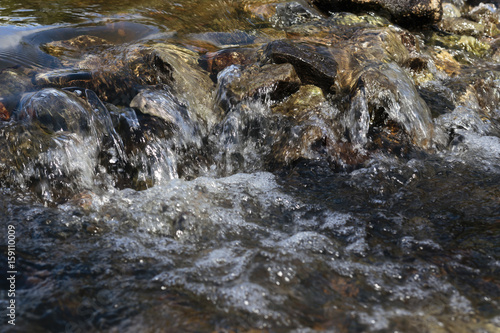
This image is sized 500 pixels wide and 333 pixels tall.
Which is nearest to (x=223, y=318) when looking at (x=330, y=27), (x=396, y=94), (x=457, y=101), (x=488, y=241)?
(x=488, y=241)

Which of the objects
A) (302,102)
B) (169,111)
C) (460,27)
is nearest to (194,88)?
(169,111)

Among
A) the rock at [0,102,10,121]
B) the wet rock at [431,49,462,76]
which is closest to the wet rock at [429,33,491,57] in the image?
the wet rock at [431,49,462,76]

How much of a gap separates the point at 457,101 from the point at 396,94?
1.32 meters

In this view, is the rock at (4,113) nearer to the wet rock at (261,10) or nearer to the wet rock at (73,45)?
the wet rock at (73,45)

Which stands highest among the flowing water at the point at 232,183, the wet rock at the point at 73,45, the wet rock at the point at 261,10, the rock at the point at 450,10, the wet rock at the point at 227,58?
the wet rock at the point at 261,10

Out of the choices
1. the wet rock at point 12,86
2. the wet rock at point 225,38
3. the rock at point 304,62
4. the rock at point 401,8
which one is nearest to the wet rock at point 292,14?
the rock at point 401,8

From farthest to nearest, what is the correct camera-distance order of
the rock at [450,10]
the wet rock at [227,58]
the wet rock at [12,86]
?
the rock at [450,10] < the wet rock at [227,58] < the wet rock at [12,86]

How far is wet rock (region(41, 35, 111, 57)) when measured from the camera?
4.69m

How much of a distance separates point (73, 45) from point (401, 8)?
16.3 feet

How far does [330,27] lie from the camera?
6.02 m

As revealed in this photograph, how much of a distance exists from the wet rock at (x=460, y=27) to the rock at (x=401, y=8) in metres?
0.41

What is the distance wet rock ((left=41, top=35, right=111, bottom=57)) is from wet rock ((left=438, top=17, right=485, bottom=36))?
18.4 feet

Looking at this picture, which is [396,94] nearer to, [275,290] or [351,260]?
[351,260]

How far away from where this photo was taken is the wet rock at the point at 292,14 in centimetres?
634
